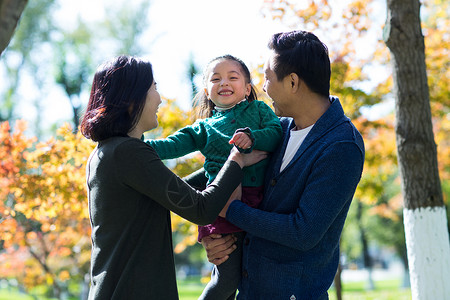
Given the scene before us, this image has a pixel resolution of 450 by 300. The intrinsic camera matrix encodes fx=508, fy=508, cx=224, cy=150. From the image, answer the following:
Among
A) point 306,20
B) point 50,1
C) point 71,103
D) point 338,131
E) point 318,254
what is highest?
point 50,1

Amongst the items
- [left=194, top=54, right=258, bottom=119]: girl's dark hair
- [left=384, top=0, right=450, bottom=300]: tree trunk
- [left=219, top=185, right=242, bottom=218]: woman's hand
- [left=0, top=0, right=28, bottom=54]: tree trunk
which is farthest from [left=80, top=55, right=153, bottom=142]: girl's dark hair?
[left=384, top=0, right=450, bottom=300]: tree trunk

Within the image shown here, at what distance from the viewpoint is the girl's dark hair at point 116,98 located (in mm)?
2125

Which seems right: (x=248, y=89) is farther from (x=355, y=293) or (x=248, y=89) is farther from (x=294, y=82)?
(x=355, y=293)

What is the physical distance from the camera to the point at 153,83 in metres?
2.28

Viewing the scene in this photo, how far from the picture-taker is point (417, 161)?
4.90 metres

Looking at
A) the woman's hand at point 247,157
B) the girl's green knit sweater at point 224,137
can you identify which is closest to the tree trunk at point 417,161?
the girl's green knit sweater at point 224,137

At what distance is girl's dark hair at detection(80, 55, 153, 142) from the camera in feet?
6.97

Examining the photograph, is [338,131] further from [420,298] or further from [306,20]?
[306,20]

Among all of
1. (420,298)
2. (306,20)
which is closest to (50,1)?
(306,20)

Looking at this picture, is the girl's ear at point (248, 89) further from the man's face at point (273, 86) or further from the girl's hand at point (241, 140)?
the girl's hand at point (241, 140)

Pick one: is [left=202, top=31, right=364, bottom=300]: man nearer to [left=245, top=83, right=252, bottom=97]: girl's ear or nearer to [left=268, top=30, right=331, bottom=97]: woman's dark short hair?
[left=268, top=30, right=331, bottom=97]: woman's dark short hair

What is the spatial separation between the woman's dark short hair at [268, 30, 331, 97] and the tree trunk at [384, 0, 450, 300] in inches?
114

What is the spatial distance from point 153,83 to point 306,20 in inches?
217

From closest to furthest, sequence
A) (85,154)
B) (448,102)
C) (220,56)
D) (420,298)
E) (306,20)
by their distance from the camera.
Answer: (220,56) < (420,298) < (85,154) < (306,20) < (448,102)
